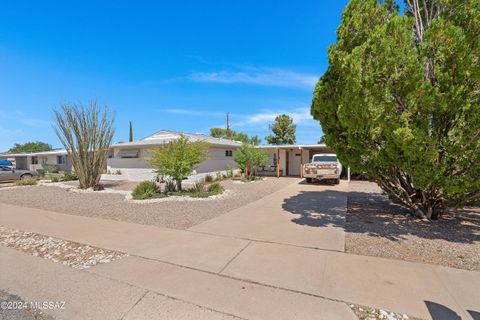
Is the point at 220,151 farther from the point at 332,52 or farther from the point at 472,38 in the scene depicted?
the point at 472,38

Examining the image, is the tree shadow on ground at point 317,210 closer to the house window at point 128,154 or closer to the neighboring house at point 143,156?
the neighboring house at point 143,156

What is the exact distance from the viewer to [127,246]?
4.62 m

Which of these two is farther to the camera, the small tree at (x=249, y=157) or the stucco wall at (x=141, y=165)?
the stucco wall at (x=141, y=165)

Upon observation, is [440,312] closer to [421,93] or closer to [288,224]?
[288,224]

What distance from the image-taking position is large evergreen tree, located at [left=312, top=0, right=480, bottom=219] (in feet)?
14.8

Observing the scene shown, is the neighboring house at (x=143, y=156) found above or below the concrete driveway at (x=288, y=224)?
above

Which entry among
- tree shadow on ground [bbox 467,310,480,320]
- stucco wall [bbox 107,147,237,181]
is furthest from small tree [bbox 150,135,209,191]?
tree shadow on ground [bbox 467,310,480,320]

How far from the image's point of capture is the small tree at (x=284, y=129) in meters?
34.4

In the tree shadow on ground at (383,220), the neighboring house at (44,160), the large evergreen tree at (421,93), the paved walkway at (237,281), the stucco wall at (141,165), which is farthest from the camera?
the neighboring house at (44,160)

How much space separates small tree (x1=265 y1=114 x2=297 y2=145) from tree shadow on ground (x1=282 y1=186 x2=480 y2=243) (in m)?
26.0

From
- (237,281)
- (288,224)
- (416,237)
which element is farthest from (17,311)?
(416,237)

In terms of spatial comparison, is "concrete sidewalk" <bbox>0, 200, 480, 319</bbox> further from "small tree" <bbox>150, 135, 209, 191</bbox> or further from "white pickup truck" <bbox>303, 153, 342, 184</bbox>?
"white pickup truck" <bbox>303, 153, 342, 184</bbox>

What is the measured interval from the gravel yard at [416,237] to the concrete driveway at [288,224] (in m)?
0.39

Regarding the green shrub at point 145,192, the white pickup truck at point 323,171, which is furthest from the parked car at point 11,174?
the white pickup truck at point 323,171
